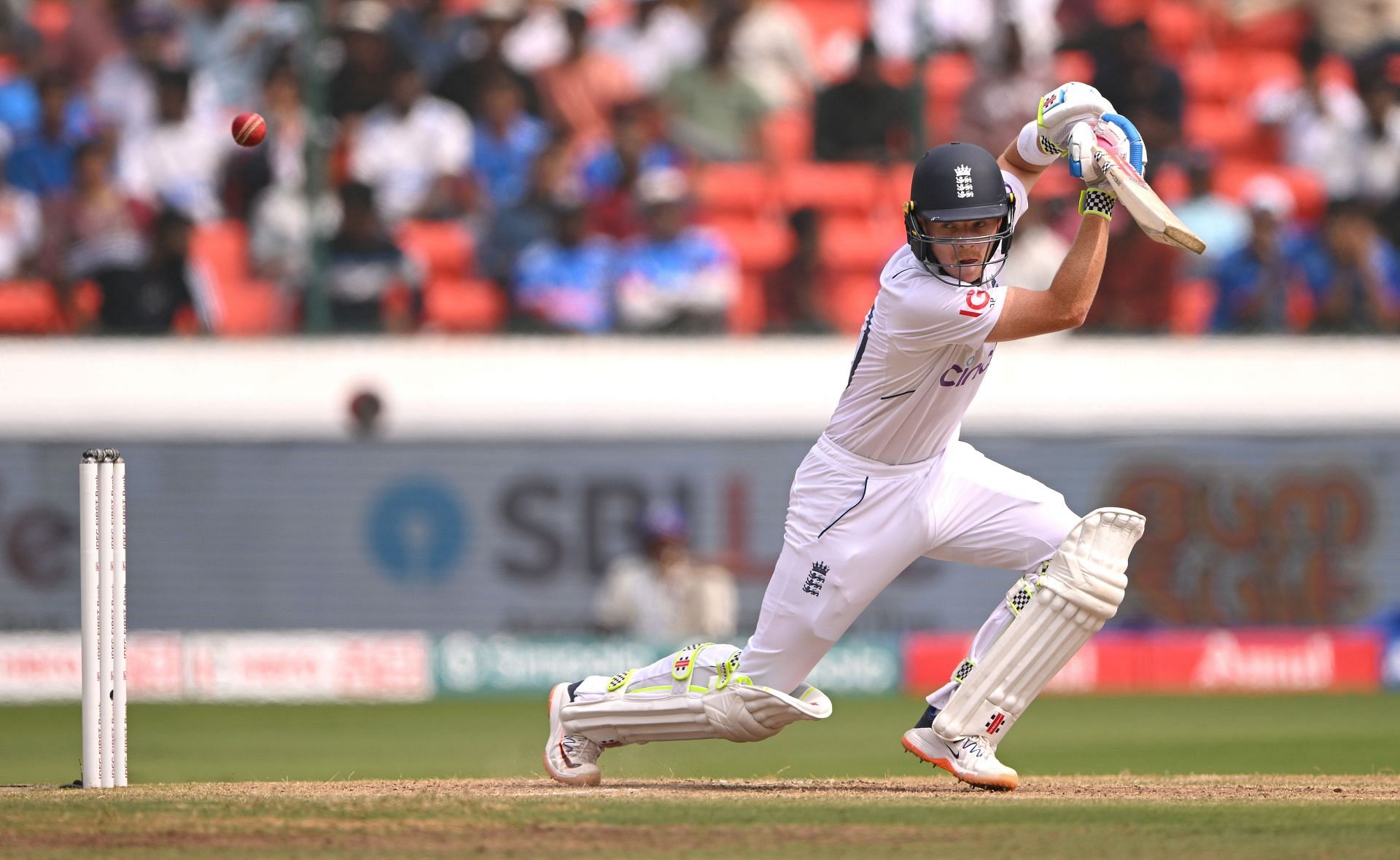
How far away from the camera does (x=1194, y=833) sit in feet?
17.1

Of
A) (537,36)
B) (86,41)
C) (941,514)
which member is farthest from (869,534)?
(86,41)

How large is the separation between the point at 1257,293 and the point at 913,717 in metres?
4.23

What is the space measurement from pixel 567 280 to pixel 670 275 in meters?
0.69

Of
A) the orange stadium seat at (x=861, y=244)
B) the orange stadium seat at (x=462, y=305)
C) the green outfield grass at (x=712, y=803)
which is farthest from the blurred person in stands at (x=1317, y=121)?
the orange stadium seat at (x=462, y=305)

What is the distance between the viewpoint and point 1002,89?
13.7 meters

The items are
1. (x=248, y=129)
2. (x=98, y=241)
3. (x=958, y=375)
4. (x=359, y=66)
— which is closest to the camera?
(x=958, y=375)

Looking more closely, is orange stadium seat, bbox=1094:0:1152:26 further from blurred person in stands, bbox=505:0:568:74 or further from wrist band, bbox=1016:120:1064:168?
wrist band, bbox=1016:120:1064:168

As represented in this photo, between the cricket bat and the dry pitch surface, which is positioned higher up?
the cricket bat

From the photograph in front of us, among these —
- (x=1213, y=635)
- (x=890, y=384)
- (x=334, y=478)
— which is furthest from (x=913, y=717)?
(x=890, y=384)

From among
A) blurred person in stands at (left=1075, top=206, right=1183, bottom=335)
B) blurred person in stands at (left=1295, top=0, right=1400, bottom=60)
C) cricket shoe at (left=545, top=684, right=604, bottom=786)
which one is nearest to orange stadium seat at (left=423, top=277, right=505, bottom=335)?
blurred person in stands at (left=1075, top=206, right=1183, bottom=335)

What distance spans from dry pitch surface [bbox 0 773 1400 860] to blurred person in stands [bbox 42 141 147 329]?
6.99m

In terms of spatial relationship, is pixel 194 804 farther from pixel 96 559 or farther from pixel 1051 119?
pixel 1051 119

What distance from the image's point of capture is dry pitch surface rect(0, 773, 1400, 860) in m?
5.00

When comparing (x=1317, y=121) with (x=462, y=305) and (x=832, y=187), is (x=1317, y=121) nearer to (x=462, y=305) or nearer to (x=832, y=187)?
(x=832, y=187)
